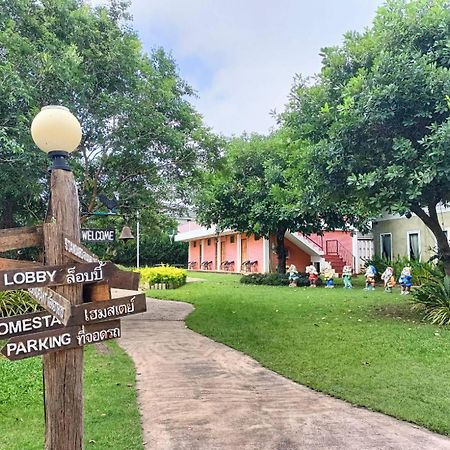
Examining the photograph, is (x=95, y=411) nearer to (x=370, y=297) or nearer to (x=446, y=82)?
(x=446, y=82)

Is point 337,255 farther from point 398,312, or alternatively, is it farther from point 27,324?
point 27,324

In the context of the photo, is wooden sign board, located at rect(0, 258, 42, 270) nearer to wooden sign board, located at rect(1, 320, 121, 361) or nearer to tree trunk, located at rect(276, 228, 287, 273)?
wooden sign board, located at rect(1, 320, 121, 361)

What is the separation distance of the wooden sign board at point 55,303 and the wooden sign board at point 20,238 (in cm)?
30

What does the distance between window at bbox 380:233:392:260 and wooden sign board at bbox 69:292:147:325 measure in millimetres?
19811

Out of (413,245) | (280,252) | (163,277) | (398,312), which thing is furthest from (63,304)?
(413,245)

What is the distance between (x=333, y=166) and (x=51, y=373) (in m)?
7.02

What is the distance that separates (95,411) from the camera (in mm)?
4629

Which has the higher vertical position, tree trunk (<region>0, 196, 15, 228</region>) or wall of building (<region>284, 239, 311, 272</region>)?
tree trunk (<region>0, 196, 15, 228</region>)

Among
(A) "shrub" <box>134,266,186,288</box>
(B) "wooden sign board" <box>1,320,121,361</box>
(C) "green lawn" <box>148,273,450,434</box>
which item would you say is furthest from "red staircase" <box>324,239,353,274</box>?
(B) "wooden sign board" <box>1,320,121,361</box>

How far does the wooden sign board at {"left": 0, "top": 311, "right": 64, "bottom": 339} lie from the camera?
2.53 metres

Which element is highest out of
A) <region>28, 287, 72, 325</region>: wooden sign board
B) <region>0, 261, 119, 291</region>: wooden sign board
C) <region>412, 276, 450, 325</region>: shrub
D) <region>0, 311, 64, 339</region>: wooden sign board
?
<region>0, 261, 119, 291</region>: wooden sign board

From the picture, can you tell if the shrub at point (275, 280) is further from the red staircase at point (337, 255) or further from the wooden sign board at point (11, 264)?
the wooden sign board at point (11, 264)

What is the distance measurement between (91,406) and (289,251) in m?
22.2

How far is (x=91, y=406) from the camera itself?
4.78 meters
